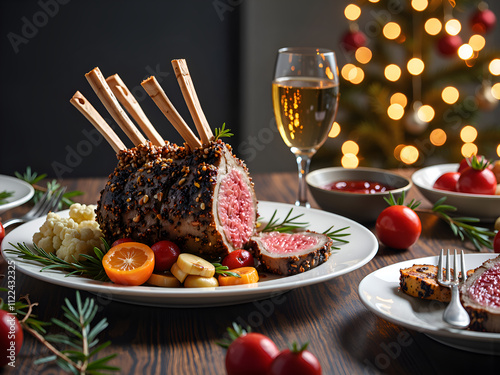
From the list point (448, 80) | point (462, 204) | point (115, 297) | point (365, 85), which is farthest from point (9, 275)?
point (448, 80)

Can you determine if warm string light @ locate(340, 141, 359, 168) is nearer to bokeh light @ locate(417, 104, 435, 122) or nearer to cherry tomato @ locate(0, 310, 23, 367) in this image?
bokeh light @ locate(417, 104, 435, 122)

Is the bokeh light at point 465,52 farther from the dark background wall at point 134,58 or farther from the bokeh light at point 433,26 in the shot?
the dark background wall at point 134,58

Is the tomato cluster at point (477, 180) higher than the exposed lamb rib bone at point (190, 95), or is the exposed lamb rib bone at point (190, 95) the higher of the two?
the exposed lamb rib bone at point (190, 95)

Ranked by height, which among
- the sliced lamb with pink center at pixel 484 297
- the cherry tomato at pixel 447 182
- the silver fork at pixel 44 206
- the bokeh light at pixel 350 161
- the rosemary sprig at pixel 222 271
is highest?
the sliced lamb with pink center at pixel 484 297

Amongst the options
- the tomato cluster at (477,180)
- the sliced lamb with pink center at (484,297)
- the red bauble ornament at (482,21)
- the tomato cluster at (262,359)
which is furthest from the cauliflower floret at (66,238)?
the red bauble ornament at (482,21)

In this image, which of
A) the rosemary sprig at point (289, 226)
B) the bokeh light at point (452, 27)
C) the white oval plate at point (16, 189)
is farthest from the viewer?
the bokeh light at point (452, 27)
